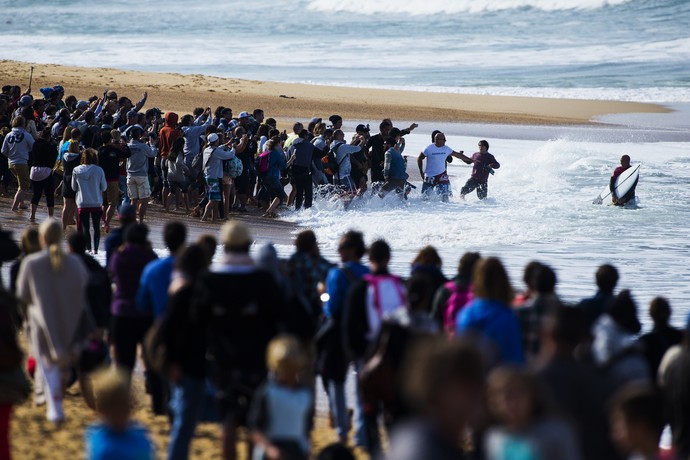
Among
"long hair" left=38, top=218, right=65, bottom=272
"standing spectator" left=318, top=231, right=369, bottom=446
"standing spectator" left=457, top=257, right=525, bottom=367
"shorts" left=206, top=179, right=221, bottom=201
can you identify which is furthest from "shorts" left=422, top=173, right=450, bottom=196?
"standing spectator" left=457, top=257, right=525, bottom=367

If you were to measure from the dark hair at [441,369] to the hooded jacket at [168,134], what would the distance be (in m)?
15.5

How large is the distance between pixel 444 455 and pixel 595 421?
1.78 meters

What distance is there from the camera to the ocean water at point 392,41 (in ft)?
174

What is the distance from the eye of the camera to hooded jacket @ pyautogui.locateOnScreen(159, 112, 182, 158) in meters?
18.6

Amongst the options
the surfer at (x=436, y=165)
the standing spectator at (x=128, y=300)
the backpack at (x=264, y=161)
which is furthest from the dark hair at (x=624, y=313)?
the surfer at (x=436, y=165)

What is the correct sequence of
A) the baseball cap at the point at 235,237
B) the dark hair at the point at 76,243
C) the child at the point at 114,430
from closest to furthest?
1. the child at the point at 114,430
2. the baseball cap at the point at 235,237
3. the dark hair at the point at 76,243

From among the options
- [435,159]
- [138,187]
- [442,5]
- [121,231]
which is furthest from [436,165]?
[442,5]

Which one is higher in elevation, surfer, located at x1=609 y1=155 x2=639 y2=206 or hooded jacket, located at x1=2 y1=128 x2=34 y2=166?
surfer, located at x1=609 y1=155 x2=639 y2=206

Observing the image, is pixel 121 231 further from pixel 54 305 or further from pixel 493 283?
pixel 493 283

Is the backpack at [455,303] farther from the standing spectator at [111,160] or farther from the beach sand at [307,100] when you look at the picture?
the beach sand at [307,100]

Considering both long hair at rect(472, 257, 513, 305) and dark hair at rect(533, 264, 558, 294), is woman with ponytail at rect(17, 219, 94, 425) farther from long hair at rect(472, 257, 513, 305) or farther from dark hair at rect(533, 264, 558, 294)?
dark hair at rect(533, 264, 558, 294)

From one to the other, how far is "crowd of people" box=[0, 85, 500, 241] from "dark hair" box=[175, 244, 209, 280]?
941cm

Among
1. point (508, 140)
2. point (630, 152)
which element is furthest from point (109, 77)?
point (630, 152)

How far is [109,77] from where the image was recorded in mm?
42688
